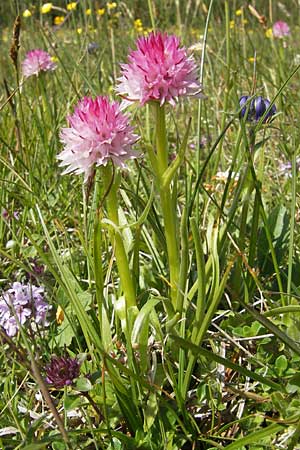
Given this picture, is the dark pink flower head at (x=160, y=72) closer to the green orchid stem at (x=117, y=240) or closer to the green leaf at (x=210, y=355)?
the green orchid stem at (x=117, y=240)

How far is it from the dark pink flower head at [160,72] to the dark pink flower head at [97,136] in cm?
4

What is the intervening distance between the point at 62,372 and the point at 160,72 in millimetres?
383

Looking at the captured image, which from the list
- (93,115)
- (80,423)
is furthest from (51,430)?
(93,115)

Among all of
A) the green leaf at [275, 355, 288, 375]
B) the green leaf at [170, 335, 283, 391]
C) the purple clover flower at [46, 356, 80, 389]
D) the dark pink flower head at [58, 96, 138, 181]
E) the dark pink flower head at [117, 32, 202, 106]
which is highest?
the dark pink flower head at [117, 32, 202, 106]

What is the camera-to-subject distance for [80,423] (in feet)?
2.44

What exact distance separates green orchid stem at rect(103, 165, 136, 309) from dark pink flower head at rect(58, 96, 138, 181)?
3 cm

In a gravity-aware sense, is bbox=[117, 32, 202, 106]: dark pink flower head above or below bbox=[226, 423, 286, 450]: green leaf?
above

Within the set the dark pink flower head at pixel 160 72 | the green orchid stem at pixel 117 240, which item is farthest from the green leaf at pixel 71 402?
the dark pink flower head at pixel 160 72

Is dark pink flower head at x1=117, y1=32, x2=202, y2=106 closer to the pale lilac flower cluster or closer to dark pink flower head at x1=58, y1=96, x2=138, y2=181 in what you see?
dark pink flower head at x1=58, y1=96, x2=138, y2=181

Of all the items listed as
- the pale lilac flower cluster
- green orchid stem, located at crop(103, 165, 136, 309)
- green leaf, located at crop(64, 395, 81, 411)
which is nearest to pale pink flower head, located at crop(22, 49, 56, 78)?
the pale lilac flower cluster

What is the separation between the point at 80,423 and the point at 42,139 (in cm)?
82

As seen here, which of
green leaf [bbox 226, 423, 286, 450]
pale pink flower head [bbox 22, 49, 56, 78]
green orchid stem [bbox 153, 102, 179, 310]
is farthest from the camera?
pale pink flower head [bbox 22, 49, 56, 78]

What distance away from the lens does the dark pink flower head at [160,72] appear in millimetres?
658

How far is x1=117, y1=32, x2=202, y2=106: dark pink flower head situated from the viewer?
658 millimetres
